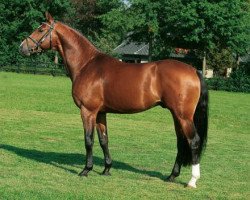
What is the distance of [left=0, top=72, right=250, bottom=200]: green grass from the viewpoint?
7867 mm

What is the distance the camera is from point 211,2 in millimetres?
58031

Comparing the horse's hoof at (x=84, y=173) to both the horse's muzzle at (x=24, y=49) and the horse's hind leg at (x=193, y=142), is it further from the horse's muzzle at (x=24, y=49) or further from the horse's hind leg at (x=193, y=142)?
the horse's muzzle at (x=24, y=49)

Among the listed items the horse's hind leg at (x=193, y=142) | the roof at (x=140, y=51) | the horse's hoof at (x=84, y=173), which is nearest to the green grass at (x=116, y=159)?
the horse's hoof at (x=84, y=173)

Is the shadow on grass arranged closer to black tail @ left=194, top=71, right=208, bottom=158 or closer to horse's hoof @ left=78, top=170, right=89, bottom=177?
horse's hoof @ left=78, top=170, right=89, bottom=177

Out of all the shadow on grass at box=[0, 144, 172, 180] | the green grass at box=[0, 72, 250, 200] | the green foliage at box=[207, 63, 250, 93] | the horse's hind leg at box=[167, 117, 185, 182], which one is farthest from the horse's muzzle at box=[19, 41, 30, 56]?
the green foliage at box=[207, 63, 250, 93]

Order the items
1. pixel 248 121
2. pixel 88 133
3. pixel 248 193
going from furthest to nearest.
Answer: pixel 248 121 < pixel 88 133 < pixel 248 193

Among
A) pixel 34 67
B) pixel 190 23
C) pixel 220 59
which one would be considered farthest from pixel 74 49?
pixel 220 59

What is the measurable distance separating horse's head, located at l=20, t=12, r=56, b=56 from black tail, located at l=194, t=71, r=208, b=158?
9.62 feet

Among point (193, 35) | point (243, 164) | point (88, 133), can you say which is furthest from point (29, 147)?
point (193, 35)

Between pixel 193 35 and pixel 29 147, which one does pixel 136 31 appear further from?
pixel 29 147

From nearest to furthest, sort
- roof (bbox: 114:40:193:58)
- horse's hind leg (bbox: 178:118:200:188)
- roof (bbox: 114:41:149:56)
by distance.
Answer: horse's hind leg (bbox: 178:118:200:188) → roof (bbox: 114:40:193:58) → roof (bbox: 114:41:149:56)

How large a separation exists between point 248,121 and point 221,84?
26451 mm

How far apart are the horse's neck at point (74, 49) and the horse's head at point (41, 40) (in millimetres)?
169

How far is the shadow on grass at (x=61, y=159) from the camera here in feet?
32.0
